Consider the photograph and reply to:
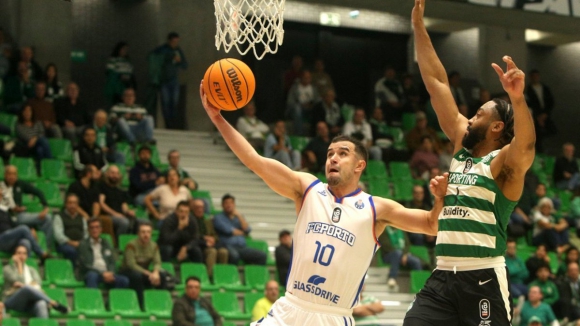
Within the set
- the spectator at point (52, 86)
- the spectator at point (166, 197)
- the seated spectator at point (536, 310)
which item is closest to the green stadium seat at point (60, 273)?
the spectator at point (166, 197)

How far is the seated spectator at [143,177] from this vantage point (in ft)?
47.6

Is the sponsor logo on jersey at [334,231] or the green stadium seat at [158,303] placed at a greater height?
the sponsor logo on jersey at [334,231]

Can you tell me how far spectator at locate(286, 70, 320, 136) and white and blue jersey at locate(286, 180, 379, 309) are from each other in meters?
11.8

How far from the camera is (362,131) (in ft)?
57.5

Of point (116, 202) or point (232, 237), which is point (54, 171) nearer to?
point (116, 202)

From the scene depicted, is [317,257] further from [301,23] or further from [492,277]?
[301,23]

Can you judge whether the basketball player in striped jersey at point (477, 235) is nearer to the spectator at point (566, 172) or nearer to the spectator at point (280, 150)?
the spectator at point (280, 150)

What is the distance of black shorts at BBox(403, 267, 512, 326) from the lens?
243 inches

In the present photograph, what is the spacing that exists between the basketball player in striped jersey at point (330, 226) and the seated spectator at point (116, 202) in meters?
7.67

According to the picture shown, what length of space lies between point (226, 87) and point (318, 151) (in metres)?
10.5

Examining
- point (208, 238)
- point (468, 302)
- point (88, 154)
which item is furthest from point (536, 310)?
point (468, 302)

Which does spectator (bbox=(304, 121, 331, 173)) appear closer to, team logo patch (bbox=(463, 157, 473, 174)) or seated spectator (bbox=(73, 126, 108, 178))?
seated spectator (bbox=(73, 126, 108, 178))

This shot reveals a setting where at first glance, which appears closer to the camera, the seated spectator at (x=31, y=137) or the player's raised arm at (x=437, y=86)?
→ the player's raised arm at (x=437, y=86)

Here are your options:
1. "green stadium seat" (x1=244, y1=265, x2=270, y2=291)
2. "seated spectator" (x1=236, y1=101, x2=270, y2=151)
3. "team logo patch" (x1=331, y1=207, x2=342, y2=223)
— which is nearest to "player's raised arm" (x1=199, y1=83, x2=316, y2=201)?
"team logo patch" (x1=331, y1=207, x2=342, y2=223)
